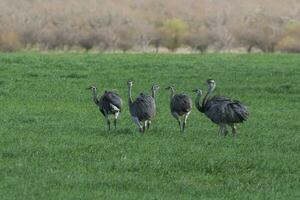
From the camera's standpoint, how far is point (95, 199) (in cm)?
1214

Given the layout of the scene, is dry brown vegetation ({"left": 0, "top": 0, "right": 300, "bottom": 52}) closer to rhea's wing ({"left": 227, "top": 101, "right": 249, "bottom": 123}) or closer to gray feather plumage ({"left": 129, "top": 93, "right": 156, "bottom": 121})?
gray feather plumage ({"left": 129, "top": 93, "right": 156, "bottom": 121})

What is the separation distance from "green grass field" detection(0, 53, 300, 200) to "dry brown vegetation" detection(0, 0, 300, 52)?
35.5 metres

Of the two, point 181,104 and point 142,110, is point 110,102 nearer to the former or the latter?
point 142,110

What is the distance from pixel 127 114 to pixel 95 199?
443 inches

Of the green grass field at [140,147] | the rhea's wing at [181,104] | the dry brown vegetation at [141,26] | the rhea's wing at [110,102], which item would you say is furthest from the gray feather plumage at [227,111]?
the dry brown vegetation at [141,26]

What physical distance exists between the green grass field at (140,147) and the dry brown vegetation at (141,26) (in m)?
35.5

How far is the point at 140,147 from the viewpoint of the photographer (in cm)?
1677

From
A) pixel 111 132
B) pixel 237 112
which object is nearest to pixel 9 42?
pixel 111 132

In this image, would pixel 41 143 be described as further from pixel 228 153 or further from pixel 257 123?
pixel 257 123

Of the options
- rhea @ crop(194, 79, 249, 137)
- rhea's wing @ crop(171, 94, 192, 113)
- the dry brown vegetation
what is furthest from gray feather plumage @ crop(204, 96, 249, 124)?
the dry brown vegetation

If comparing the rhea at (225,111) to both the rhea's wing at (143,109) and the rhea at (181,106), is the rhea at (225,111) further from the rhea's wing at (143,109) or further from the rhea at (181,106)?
the rhea's wing at (143,109)

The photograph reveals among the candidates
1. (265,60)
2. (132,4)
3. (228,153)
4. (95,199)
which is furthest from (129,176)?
(132,4)

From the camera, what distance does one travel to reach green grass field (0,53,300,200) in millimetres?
13039

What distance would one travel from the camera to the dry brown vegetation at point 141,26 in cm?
6931
